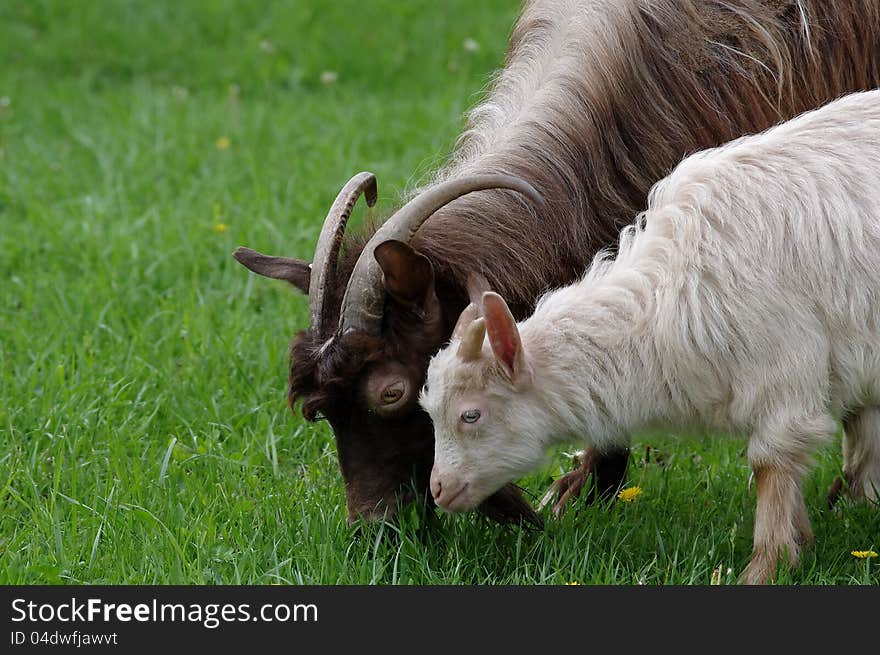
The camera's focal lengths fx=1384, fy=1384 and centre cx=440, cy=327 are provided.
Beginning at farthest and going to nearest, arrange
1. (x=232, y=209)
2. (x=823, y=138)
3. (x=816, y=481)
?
(x=232, y=209)
(x=816, y=481)
(x=823, y=138)

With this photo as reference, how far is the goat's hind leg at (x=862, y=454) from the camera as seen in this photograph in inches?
189

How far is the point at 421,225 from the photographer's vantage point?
15.6 ft

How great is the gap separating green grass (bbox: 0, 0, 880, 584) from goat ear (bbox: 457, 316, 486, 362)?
0.71 meters

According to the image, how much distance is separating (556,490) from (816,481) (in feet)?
3.40

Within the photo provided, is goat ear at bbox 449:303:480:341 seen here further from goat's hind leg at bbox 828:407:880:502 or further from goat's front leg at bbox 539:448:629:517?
goat's hind leg at bbox 828:407:880:502

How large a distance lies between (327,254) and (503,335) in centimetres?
81

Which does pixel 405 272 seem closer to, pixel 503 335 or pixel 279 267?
pixel 503 335

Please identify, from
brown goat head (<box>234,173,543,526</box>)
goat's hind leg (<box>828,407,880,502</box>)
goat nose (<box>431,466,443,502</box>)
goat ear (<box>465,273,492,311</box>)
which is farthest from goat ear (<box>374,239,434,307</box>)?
goat's hind leg (<box>828,407,880,502</box>)

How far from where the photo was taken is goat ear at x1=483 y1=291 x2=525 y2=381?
4.05 metres

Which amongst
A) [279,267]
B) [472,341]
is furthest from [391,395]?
[279,267]

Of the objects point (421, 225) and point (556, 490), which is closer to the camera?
point (421, 225)
